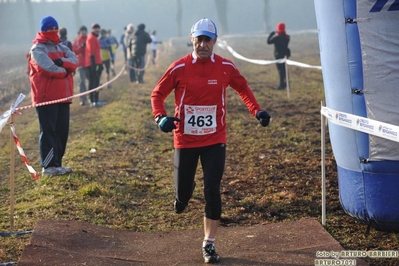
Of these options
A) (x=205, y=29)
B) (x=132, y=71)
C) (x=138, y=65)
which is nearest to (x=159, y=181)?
(x=205, y=29)

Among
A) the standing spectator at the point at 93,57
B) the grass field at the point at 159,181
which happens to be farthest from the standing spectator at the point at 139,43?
the grass field at the point at 159,181

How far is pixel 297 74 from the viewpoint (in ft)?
86.6

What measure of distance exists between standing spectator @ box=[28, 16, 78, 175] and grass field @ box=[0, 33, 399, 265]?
1.36 ft

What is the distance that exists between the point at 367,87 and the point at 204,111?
1.67m

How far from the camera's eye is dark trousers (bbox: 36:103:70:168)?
9672 millimetres

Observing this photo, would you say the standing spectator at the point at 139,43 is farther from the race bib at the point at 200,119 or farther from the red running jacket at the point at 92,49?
the race bib at the point at 200,119

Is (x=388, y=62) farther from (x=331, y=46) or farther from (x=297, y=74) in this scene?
(x=297, y=74)

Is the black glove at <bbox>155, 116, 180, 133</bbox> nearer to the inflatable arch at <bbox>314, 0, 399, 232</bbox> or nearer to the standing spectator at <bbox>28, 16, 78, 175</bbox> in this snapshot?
the inflatable arch at <bbox>314, 0, 399, 232</bbox>

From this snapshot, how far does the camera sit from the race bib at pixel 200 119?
20.5 ft

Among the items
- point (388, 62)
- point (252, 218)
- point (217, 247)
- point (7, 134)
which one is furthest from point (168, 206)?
point (7, 134)

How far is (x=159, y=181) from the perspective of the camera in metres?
9.89

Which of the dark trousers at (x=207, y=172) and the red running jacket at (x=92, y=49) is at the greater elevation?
the red running jacket at (x=92, y=49)

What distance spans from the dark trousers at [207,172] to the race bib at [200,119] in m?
0.16

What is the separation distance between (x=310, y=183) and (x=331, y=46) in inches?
103
